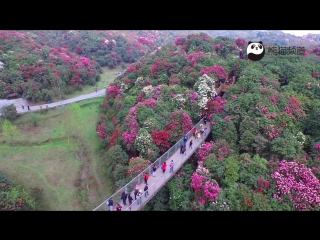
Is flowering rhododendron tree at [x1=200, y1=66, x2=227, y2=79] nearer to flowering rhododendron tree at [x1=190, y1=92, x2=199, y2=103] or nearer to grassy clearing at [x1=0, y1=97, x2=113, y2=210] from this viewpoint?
flowering rhododendron tree at [x1=190, y1=92, x2=199, y2=103]

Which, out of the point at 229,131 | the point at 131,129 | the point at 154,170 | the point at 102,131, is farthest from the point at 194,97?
the point at 102,131

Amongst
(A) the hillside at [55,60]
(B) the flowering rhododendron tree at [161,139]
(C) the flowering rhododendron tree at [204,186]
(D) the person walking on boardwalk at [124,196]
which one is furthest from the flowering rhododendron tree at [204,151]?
(A) the hillside at [55,60]

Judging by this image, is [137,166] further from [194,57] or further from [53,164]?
[194,57]

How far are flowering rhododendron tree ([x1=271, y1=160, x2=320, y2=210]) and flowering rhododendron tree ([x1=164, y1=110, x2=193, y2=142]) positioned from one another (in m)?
6.38

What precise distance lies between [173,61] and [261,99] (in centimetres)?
1114

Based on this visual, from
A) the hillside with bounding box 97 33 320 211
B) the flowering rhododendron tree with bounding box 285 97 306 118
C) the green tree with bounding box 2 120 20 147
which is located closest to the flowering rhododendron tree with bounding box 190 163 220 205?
the hillside with bounding box 97 33 320 211

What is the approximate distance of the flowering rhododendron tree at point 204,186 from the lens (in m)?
11.6

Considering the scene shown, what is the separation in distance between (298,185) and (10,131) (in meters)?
21.4

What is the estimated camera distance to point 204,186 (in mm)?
12008

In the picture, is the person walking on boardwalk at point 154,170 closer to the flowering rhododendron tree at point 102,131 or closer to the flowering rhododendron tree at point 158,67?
the flowering rhododendron tree at point 102,131

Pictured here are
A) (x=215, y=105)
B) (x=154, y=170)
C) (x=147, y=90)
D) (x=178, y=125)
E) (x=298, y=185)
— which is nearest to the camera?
(x=298, y=185)

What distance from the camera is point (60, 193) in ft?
53.8

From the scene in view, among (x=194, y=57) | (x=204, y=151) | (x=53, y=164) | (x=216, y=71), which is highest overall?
(x=194, y=57)

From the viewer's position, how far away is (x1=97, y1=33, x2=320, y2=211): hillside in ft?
38.2
